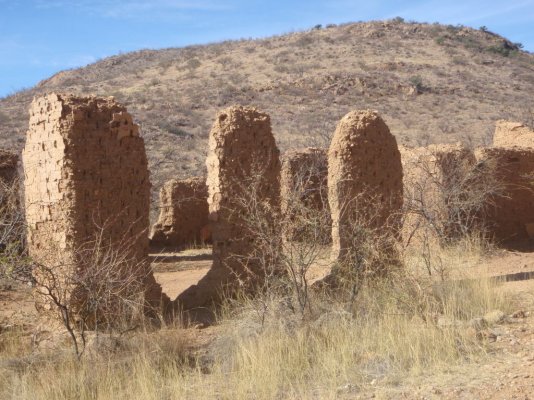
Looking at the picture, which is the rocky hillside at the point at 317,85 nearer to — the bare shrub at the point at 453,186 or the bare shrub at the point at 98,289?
the bare shrub at the point at 453,186

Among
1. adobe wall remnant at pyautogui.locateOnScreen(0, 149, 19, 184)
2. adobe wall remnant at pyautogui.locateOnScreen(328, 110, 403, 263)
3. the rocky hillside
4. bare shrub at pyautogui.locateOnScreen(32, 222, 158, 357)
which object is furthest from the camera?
the rocky hillside

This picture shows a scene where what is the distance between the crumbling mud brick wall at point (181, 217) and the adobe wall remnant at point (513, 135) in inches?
315

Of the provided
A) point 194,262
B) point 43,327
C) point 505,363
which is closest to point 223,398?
point 505,363

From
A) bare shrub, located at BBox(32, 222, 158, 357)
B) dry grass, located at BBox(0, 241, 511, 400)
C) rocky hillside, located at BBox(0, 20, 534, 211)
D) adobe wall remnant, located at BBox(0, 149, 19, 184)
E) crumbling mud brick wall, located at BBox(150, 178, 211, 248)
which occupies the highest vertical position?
rocky hillside, located at BBox(0, 20, 534, 211)

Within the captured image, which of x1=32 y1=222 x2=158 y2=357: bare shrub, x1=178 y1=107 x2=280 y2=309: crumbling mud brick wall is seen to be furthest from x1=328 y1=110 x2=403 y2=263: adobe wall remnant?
x1=32 y1=222 x2=158 y2=357: bare shrub

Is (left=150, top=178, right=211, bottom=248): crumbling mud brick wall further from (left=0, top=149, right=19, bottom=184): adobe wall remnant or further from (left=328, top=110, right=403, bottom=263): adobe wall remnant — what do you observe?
(left=328, top=110, right=403, bottom=263): adobe wall remnant

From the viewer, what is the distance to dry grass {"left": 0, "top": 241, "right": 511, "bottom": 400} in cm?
605

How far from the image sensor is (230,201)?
975 centimetres

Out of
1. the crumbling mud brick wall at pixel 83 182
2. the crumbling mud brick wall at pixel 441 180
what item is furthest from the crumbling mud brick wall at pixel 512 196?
the crumbling mud brick wall at pixel 83 182

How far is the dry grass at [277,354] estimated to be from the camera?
605 centimetres

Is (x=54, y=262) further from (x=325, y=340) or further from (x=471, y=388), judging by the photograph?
(x=471, y=388)

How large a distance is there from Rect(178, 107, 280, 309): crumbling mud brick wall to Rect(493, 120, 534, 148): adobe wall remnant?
31.0ft

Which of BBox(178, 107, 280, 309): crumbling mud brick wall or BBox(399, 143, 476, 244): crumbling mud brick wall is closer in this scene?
BBox(178, 107, 280, 309): crumbling mud brick wall

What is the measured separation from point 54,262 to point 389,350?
3.95m
